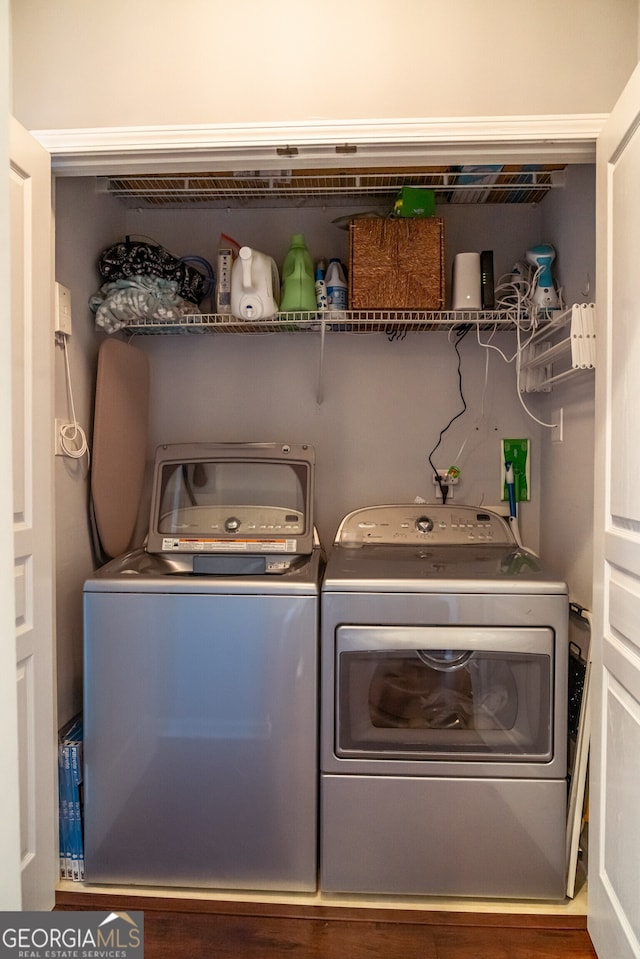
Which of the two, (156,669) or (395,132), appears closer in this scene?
(395,132)

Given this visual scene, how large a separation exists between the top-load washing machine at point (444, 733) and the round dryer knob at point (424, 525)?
50 centimetres

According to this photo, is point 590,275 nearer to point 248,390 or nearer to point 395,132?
point 395,132

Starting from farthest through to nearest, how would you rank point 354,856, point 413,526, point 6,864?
1. point 413,526
2. point 354,856
3. point 6,864

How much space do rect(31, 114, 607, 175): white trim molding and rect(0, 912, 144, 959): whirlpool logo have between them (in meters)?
1.57

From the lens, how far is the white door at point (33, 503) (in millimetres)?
1468

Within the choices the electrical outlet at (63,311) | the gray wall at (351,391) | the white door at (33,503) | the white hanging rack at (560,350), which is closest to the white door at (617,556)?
the white hanging rack at (560,350)

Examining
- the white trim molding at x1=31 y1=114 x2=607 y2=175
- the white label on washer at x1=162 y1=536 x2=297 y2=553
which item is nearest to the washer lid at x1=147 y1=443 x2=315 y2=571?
the white label on washer at x1=162 y1=536 x2=297 y2=553

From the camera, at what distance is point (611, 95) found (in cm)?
148

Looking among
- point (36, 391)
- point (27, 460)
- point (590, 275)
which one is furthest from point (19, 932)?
point (590, 275)

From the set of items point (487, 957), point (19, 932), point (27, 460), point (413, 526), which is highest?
point (27, 460)

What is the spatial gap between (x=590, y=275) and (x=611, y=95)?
1.61 ft

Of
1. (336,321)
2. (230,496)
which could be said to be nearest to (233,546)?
(230,496)

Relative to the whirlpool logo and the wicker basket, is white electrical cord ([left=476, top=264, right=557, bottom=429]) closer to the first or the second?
the wicker basket

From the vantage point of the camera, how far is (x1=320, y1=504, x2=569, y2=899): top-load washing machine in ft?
5.48
